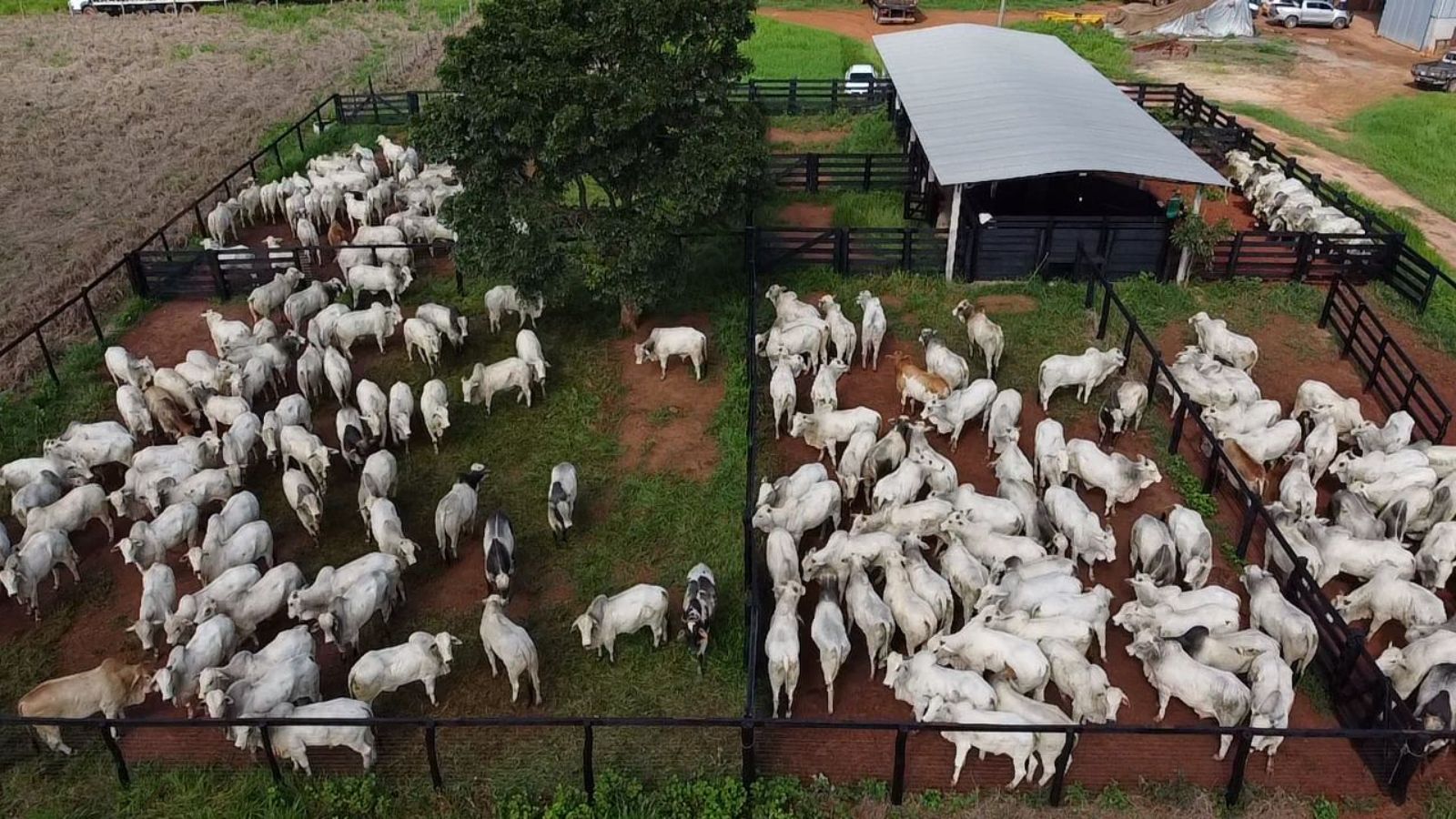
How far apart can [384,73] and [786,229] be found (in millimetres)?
28074

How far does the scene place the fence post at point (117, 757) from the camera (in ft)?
31.3

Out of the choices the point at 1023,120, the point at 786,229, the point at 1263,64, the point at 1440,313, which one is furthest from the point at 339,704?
the point at 1263,64

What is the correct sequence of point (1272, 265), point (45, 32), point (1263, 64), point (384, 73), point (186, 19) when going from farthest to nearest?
point (186, 19) → point (45, 32) → point (1263, 64) → point (384, 73) → point (1272, 265)

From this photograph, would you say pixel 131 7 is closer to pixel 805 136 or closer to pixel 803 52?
pixel 803 52

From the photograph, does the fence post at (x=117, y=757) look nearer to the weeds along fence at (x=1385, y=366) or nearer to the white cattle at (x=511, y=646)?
the white cattle at (x=511, y=646)

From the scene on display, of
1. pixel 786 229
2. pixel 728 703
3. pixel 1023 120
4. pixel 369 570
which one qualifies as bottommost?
pixel 728 703

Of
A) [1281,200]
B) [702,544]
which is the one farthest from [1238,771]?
[1281,200]

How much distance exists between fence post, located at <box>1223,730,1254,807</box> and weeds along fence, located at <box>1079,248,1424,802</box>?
1391mm

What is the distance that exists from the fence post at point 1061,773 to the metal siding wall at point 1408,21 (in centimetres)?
5388

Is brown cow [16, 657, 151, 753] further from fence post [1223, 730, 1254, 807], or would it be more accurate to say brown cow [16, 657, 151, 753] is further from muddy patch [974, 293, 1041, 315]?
muddy patch [974, 293, 1041, 315]

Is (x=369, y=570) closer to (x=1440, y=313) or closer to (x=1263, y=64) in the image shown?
(x=1440, y=313)

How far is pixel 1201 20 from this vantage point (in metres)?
50.4

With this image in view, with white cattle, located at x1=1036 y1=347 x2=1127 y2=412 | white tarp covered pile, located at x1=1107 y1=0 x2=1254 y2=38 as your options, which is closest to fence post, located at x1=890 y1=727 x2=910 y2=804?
white cattle, located at x1=1036 y1=347 x2=1127 y2=412

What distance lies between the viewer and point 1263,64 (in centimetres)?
4481
